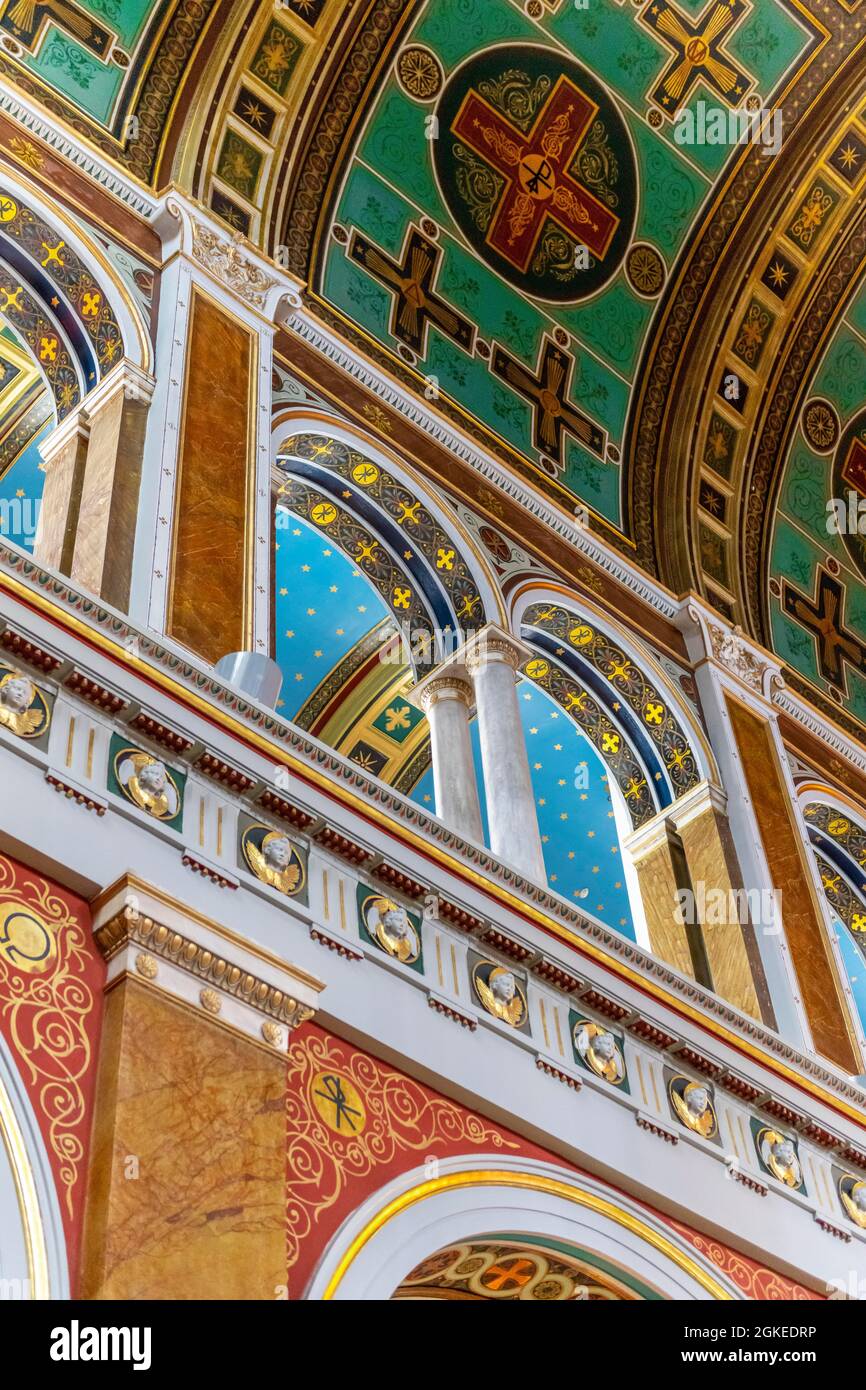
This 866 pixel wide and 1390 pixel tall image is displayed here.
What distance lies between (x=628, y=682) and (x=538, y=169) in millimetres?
3190

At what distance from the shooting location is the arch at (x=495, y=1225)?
5023 millimetres

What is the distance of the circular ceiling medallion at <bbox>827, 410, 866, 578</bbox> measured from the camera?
12109 mm

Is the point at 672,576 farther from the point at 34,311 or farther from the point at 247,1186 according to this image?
the point at 247,1186

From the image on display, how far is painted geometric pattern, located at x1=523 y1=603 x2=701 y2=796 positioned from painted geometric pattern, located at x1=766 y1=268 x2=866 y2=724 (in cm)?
206

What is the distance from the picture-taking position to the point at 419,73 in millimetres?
9773

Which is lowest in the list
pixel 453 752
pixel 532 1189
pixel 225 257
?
pixel 532 1189

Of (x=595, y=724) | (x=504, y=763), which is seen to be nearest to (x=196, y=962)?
(x=504, y=763)

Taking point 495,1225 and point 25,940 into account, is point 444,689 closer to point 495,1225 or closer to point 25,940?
point 495,1225

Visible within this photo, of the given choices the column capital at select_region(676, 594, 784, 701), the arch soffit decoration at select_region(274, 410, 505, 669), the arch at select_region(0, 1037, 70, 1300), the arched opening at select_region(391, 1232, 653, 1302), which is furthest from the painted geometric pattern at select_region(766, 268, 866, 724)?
the arch at select_region(0, 1037, 70, 1300)

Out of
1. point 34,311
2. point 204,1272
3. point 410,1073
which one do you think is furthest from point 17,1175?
point 34,311

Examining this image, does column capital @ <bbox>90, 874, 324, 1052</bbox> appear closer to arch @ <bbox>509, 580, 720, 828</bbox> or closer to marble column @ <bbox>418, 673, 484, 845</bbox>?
marble column @ <bbox>418, 673, 484, 845</bbox>

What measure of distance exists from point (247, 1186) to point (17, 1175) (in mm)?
654

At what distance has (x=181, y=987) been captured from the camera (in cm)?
497
